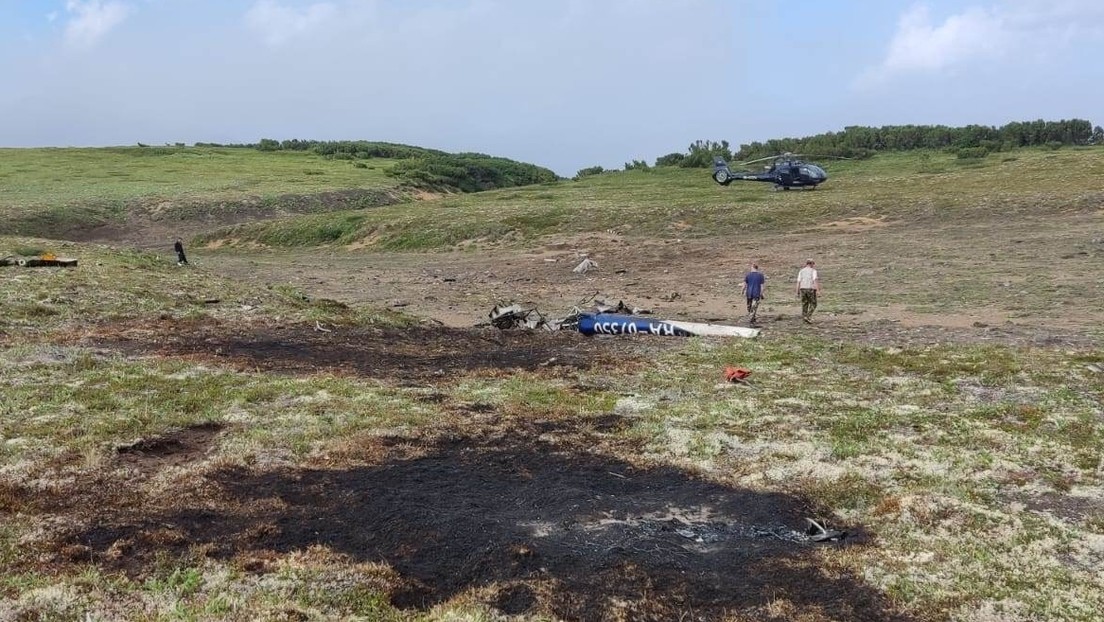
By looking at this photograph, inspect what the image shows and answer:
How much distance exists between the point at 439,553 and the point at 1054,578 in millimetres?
5959

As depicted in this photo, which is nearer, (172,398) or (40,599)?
(40,599)

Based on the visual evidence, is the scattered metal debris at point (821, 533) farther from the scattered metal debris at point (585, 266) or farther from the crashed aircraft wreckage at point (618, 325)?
the scattered metal debris at point (585, 266)

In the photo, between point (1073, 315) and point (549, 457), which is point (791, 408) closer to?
point (549, 457)

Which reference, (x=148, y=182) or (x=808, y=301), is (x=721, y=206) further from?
(x=148, y=182)

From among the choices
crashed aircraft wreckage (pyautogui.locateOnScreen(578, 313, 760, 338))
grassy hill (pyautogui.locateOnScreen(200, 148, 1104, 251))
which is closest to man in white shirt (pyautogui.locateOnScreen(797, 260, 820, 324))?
crashed aircraft wreckage (pyautogui.locateOnScreen(578, 313, 760, 338))

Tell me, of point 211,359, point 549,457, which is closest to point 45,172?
point 211,359

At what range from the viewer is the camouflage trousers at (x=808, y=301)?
23.0 meters

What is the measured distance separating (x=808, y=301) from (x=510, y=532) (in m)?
16.4

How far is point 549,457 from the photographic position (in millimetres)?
11375

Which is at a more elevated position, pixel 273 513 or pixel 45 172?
pixel 45 172

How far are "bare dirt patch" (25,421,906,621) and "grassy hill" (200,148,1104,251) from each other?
3576cm

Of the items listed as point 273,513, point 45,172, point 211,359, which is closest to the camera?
point 273,513

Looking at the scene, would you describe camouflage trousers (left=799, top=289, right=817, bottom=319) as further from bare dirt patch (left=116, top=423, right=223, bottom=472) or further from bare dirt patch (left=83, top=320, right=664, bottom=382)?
bare dirt patch (left=116, top=423, right=223, bottom=472)

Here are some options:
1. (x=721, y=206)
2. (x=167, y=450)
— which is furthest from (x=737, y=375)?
(x=721, y=206)
